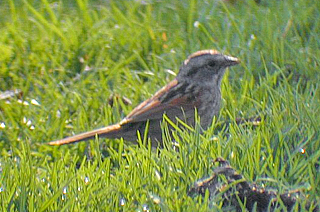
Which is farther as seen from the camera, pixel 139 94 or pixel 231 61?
pixel 139 94

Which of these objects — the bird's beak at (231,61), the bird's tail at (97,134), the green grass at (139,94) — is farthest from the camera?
the bird's beak at (231,61)

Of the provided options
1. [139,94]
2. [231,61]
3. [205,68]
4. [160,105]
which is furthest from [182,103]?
[139,94]

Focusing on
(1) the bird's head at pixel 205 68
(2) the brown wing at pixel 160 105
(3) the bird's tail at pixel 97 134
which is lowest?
(3) the bird's tail at pixel 97 134

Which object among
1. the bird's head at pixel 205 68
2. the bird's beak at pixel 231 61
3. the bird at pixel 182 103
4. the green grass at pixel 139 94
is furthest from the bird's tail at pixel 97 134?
the bird's beak at pixel 231 61

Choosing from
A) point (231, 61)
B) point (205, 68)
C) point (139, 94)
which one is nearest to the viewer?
point (231, 61)

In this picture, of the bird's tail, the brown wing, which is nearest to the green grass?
the bird's tail

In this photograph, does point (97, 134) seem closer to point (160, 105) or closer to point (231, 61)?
point (160, 105)

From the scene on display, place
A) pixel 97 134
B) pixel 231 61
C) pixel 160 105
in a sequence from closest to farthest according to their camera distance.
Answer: pixel 97 134 → pixel 160 105 → pixel 231 61

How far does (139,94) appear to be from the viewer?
559 centimetres

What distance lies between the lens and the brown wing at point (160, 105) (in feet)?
16.2

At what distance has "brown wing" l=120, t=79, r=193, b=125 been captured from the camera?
4.95m

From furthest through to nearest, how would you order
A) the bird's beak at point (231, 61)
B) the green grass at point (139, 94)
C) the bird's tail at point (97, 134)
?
1. the bird's beak at point (231, 61)
2. the bird's tail at point (97, 134)
3. the green grass at point (139, 94)

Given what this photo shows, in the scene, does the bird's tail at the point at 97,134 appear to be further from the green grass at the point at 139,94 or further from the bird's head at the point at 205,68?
the bird's head at the point at 205,68

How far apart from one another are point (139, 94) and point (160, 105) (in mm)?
611
